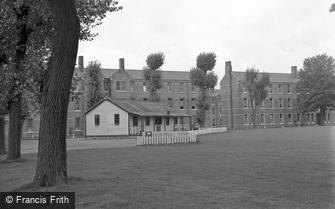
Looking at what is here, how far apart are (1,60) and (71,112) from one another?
5143 centimetres

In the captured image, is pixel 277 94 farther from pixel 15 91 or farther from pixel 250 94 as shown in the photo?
pixel 15 91

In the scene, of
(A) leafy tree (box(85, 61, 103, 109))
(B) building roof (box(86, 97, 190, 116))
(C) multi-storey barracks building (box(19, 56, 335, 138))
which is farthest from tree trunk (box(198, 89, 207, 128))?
(A) leafy tree (box(85, 61, 103, 109))

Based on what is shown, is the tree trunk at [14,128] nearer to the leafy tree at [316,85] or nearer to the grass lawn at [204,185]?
the grass lawn at [204,185]

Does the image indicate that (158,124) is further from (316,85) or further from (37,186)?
(37,186)

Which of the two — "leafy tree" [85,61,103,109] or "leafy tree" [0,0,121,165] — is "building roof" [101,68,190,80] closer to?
"leafy tree" [85,61,103,109]

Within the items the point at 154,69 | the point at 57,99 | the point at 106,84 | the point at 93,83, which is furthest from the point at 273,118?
the point at 57,99

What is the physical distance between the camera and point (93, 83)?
62000mm

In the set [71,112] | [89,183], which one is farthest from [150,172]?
[71,112]

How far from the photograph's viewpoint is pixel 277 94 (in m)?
93.6

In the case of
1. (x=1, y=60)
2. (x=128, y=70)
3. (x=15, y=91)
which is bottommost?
(x=15, y=91)

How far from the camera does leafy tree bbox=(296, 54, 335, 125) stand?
280ft

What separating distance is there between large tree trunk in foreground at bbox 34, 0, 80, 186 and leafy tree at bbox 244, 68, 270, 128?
73.6 m

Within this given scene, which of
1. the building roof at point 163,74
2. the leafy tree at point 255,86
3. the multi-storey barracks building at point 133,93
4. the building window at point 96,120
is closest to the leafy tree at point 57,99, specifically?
the building window at point 96,120

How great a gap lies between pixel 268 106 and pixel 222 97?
1006 cm
